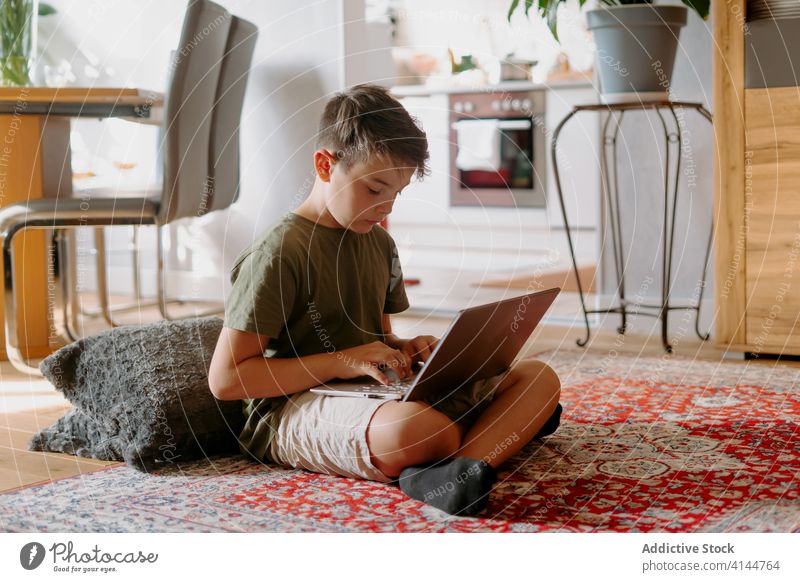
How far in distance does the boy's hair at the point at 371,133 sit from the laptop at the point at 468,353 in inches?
9.6

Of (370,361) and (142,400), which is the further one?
(142,400)

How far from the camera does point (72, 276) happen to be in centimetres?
300

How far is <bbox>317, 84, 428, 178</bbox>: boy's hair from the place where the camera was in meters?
1.46

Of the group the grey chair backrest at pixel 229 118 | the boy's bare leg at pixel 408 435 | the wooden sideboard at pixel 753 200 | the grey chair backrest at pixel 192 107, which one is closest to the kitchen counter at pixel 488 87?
the grey chair backrest at pixel 229 118

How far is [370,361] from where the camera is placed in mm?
1415

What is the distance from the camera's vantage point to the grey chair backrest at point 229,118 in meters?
2.80

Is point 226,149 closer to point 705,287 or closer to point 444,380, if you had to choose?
point 705,287

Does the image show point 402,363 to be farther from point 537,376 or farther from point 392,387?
point 537,376

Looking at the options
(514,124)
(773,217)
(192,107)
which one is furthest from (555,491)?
(514,124)

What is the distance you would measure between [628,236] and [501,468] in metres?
1.54

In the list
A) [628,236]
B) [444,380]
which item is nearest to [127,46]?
[628,236]

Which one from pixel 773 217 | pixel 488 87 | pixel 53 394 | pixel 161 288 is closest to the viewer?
pixel 53 394

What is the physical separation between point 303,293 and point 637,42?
1.41 metres

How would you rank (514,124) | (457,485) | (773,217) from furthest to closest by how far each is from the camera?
(514,124) < (773,217) < (457,485)
